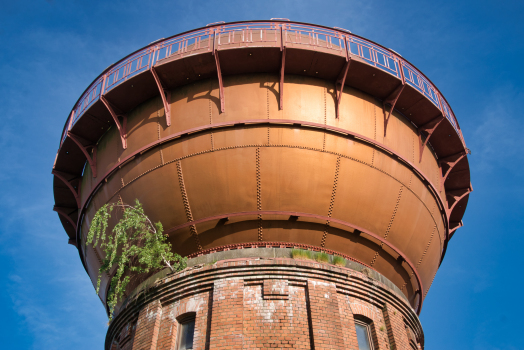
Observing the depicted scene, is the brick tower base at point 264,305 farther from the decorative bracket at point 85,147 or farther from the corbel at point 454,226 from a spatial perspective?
the corbel at point 454,226

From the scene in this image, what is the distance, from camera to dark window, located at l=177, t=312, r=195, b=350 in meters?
11.1

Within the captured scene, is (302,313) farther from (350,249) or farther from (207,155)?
(207,155)

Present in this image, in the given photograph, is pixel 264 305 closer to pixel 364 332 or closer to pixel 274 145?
pixel 364 332

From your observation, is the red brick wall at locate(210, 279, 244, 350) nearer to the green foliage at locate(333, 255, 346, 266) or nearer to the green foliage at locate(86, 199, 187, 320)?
the green foliage at locate(86, 199, 187, 320)

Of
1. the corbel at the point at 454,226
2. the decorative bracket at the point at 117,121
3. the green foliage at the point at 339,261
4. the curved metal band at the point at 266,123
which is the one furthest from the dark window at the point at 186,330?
the corbel at the point at 454,226

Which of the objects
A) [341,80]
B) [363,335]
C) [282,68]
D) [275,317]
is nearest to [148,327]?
[275,317]

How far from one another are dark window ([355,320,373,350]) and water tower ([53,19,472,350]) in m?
0.03

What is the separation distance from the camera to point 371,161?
1236cm

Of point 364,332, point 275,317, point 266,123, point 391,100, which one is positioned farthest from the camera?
point 391,100

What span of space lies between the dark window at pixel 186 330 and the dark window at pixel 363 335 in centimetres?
344

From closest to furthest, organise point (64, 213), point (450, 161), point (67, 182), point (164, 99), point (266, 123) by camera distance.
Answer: point (266, 123) → point (164, 99) → point (67, 182) → point (450, 161) → point (64, 213)

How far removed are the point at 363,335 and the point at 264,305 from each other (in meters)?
2.31

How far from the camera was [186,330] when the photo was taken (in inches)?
450

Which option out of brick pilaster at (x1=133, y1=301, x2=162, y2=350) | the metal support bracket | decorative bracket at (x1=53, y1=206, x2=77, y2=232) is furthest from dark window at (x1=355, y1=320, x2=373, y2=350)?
decorative bracket at (x1=53, y1=206, x2=77, y2=232)
